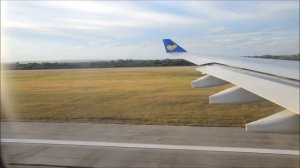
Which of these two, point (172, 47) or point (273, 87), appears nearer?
point (273, 87)

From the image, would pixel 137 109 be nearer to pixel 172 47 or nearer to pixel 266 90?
pixel 172 47

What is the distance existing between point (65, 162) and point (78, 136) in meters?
1.56

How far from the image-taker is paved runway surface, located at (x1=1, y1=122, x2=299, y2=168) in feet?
16.6

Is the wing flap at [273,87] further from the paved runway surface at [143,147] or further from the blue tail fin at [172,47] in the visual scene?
the blue tail fin at [172,47]

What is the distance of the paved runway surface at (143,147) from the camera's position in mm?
5051

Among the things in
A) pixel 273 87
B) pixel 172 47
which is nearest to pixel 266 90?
pixel 273 87

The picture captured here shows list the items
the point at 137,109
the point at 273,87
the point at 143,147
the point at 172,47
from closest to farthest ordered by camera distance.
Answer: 1. the point at 273,87
2. the point at 143,147
3. the point at 172,47
4. the point at 137,109

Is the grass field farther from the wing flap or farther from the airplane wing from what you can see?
the wing flap

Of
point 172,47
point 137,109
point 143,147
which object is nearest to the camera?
point 143,147

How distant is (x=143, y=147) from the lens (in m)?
5.83

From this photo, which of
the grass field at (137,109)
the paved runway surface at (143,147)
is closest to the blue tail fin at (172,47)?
the grass field at (137,109)

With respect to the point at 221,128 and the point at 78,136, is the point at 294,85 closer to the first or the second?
the point at 221,128

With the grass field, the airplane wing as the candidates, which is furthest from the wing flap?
the grass field

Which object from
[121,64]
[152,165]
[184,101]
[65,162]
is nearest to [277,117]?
[152,165]
